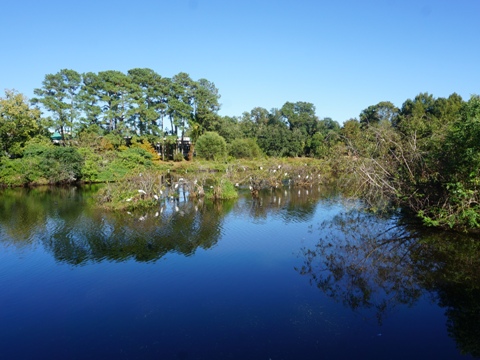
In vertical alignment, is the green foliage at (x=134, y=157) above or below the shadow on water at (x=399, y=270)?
above

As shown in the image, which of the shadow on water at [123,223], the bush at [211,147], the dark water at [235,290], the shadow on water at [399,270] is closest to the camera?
the dark water at [235,290]

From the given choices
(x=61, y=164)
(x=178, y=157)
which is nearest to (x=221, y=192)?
(x=61, y=164)

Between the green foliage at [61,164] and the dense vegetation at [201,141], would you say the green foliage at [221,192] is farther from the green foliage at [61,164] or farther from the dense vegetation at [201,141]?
the green foliage at [61,164]

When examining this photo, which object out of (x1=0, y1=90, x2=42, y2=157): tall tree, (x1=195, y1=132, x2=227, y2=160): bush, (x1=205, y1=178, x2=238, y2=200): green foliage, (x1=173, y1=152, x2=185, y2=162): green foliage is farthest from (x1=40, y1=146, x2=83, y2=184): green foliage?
(x1=205, y1=178, x2=238, y2=200): green foliage

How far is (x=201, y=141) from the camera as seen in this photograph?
47125 mm

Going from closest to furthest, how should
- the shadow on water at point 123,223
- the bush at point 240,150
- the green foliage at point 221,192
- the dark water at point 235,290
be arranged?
the dark water at point 235,290
the shadow on water at point 123,223
the green foliage at point 221,192
the bush at point 240,150

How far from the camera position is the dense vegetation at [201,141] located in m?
15.3

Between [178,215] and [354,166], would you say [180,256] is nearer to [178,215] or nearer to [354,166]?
[178,215]

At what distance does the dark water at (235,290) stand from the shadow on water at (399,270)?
49mm

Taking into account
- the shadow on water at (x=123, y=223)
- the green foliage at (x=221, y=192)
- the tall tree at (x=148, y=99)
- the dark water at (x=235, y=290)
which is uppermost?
the tall tree at (x=148, y=99)

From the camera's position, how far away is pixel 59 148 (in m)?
37.0

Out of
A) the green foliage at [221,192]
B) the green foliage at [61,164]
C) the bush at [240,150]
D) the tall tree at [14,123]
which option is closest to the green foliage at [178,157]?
the bush at [240,150]

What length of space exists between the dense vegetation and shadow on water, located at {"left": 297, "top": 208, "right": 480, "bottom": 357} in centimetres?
147

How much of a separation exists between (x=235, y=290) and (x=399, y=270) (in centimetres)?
611
